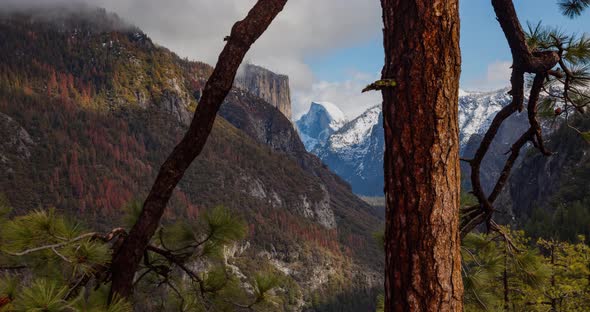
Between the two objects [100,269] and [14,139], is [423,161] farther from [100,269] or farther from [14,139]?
[14,139]

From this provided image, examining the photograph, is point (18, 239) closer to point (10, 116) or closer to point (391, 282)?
point (391, 282)

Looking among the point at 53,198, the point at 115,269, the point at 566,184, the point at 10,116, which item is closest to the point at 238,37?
the point at 115,269

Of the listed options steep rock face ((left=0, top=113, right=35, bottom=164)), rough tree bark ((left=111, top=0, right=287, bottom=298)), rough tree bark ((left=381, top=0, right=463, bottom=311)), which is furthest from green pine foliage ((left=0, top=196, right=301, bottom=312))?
steep rock face ((left=0, top=113, right=35, bottom=164))

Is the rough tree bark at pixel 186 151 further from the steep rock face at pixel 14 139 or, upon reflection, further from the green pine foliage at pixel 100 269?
the steep rock face at pixel 14 139

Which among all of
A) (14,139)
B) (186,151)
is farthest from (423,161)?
(14,139)

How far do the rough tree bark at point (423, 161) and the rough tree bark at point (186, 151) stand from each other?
3.34 feet

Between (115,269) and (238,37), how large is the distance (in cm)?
176

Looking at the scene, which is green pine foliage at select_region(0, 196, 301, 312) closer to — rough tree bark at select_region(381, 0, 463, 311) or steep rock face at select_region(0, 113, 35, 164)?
rough tree bark at select_region(381, 0, 463, 311)

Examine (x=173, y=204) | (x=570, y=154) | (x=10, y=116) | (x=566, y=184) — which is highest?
(x=10, y=116)

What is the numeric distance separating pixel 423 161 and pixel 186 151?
1.55 m

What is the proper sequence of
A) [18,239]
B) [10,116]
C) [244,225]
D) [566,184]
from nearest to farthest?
[18,239] < [244,225] < [566,184] < [10,116]

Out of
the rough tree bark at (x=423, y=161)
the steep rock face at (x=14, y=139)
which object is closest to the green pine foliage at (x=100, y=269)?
the rough tree bark at (x=423, y=161)

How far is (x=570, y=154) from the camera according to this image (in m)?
110

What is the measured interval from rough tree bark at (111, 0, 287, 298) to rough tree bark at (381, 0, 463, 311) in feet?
3.34
